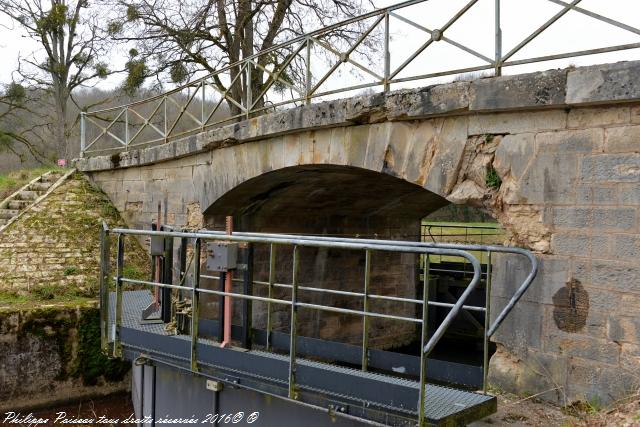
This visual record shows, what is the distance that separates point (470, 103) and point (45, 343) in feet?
20.1

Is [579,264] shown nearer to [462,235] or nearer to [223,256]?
[223,256]

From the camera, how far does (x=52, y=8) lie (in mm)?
17344

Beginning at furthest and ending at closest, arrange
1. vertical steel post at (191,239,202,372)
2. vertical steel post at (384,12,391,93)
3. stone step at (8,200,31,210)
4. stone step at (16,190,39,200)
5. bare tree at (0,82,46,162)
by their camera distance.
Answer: bare tree at (0,82,46,162) < stone step at (16,190,39,200) < stone step at (8,200,31,210) < vertical steel post at (384,12,391,93) < vertical steel post at (191,239,202,372)

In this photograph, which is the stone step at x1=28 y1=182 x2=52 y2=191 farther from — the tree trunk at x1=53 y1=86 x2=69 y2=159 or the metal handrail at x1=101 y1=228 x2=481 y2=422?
the tree trunk at x1=53 y1=86 x2=69 y2=159

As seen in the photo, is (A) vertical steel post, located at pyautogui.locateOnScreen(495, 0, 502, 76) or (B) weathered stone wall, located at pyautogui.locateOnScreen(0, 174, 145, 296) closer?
(A) vertical steel post, located at pyautogui.locateOnScreen(495, 0, 502, 76)

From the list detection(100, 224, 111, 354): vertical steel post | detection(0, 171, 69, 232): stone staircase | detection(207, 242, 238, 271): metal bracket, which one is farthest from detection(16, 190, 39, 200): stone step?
detection(207, 242, 238, 271): metal bracket

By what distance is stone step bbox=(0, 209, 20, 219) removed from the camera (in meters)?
9.61

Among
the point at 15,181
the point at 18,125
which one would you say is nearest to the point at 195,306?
the point at 15,181

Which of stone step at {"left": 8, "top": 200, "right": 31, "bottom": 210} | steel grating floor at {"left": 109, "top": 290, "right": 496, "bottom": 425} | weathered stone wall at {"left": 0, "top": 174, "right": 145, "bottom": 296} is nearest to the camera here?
steel grating floor at {"left": 109, "top": 290, "right": 496, "bottom": 425}

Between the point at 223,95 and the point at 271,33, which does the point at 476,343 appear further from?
the point at 271,33

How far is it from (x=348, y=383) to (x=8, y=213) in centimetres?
826

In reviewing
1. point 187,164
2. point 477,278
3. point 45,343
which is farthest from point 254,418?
point 187,164

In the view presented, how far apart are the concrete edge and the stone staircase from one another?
15.3 ft

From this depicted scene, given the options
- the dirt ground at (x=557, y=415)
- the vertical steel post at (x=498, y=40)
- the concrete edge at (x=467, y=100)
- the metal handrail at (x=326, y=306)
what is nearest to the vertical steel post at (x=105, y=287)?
the metal handrail at (x=326, y=306)
